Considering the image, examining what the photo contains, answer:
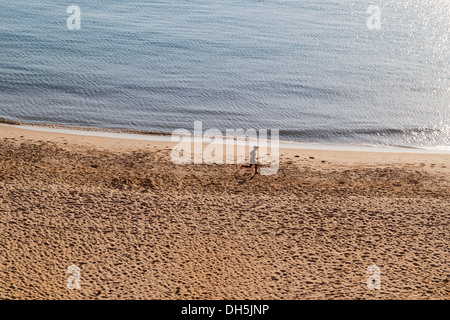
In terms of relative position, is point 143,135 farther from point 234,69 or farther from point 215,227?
point 234,69

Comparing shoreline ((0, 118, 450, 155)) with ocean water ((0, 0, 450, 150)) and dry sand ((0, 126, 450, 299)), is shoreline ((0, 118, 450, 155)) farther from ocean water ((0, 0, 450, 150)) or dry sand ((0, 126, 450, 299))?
dry sand ((0, 126, 450, 299))

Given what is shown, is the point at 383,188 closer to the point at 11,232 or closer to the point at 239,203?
the point at 239,203

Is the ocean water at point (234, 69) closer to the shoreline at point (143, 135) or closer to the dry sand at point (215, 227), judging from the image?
the shoreline at point (143, 135)

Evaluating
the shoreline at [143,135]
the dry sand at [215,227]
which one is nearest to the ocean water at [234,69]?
the shoreline at [143,135]

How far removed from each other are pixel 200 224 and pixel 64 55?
72.6 feet

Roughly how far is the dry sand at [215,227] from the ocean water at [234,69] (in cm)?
550

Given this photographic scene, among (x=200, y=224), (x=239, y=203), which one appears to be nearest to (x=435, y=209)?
(x=239, y=203)

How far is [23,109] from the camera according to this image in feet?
80.5

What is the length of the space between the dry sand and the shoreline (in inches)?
107

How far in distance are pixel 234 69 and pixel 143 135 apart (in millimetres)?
10593

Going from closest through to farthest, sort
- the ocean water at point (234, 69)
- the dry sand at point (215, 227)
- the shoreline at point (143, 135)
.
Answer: the dry sand at point (215, 227) < the shoreline at point (143, 135) < the ocean water at point (234, 69)

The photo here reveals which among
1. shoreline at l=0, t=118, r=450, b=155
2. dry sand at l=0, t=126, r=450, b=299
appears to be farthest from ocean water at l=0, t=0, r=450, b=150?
dry sand at l=0, t=126, r=450, b=299

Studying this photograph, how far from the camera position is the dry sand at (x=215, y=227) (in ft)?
38.0

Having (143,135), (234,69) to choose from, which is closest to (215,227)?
(143,135)
